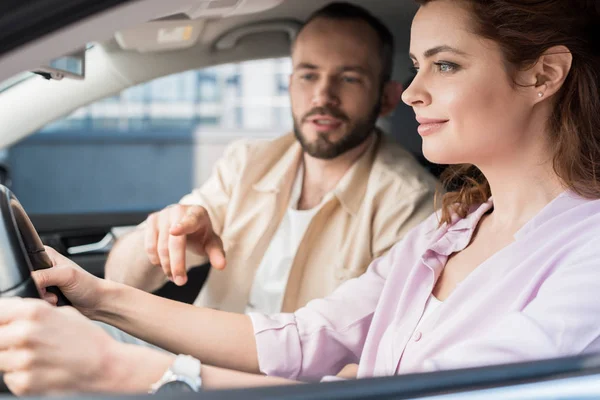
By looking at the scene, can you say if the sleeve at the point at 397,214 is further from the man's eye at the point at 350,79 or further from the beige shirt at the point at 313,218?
the man's eye at the point at 350,79

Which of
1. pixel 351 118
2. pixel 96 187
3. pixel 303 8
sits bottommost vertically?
pixel 96 187

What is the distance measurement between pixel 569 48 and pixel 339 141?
3.37ft

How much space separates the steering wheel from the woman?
0.03 metres

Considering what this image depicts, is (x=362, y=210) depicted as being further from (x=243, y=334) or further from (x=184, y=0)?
(x=184, y=0)

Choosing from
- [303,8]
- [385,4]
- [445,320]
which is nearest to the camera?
[445,320]

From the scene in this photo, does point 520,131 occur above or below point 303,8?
below

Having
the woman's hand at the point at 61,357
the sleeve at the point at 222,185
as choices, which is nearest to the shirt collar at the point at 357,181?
the sleeve at the point at 222,185

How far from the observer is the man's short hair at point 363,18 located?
212cm

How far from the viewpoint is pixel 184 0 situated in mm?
917

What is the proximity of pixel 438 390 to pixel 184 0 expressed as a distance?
0.54 meters

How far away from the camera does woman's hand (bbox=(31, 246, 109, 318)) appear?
4.15 feet

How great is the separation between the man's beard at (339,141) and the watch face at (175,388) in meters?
1.40

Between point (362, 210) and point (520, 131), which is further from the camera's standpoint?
point (362, 210)

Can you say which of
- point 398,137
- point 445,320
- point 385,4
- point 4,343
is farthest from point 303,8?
point 4,343
